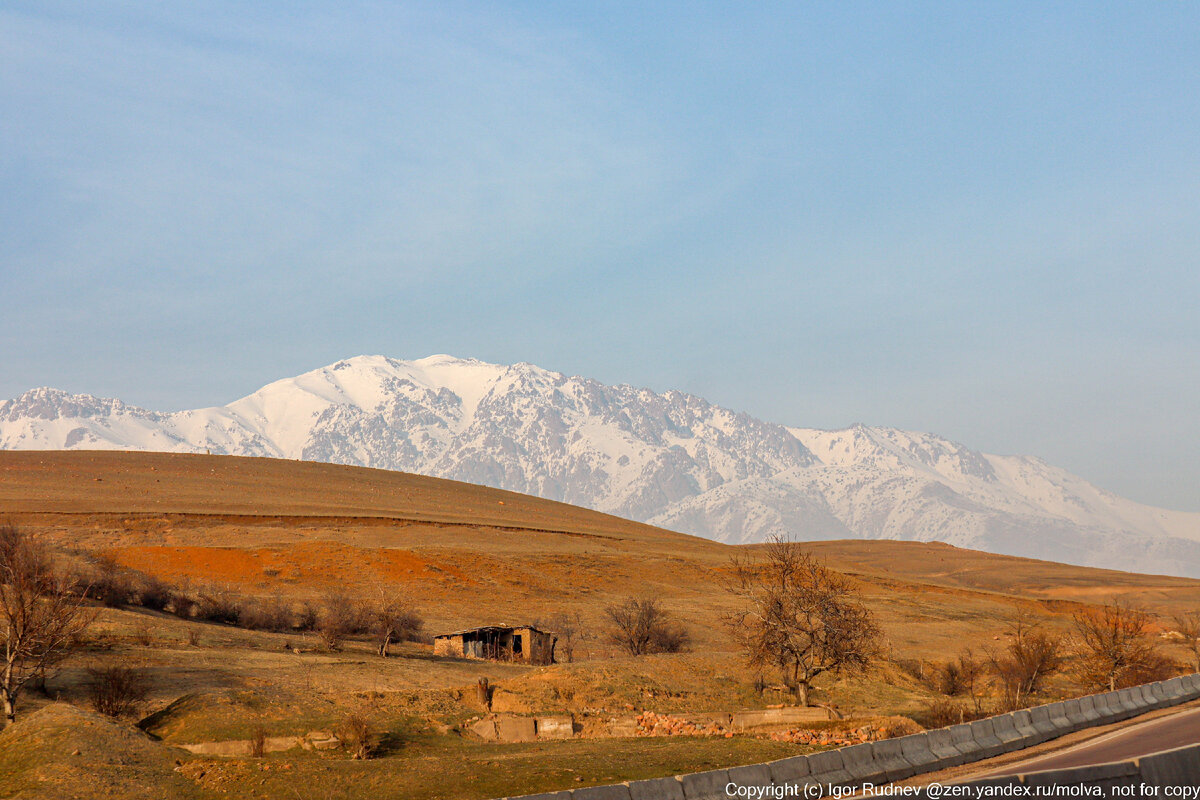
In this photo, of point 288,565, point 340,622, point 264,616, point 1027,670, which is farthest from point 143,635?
point 1027,670

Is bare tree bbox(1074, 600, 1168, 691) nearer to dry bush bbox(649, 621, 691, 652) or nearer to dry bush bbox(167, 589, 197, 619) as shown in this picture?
dry bush bbox(649, 621, 691, 652)

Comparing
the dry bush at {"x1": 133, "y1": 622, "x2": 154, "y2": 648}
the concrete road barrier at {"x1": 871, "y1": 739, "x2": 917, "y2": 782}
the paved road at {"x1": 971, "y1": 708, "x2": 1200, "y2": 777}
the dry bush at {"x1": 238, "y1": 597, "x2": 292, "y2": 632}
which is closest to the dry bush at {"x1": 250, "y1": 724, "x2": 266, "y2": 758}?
the dry bush at {"x1": 133, "y1": 622, "x2": 154, "y2": 648}

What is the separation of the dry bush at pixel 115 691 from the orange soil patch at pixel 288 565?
33520 millimetres

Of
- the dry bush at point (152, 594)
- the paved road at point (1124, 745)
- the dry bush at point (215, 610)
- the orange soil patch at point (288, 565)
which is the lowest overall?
the paved road at point (1124, 745)

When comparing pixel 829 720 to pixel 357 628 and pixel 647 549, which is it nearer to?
pixel 357 628

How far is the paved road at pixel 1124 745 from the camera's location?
65.8 feet

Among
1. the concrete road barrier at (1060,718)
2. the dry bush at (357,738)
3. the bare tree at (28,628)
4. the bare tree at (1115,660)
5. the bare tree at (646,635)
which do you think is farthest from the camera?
the bare tree at (646,635)

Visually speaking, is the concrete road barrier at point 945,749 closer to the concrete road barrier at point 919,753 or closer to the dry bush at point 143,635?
the concrete road barrier at point 919,753

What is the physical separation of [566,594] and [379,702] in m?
38.7

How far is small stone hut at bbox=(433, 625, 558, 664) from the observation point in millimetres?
44094

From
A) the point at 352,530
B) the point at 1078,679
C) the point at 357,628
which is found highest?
the point at 352,530

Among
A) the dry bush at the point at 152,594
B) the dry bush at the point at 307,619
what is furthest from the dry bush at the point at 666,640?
the dry bush at the point at 152,594

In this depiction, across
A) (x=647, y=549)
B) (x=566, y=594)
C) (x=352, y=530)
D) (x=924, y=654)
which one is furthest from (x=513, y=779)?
(x=647, y=549)

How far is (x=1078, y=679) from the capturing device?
45.4 m
